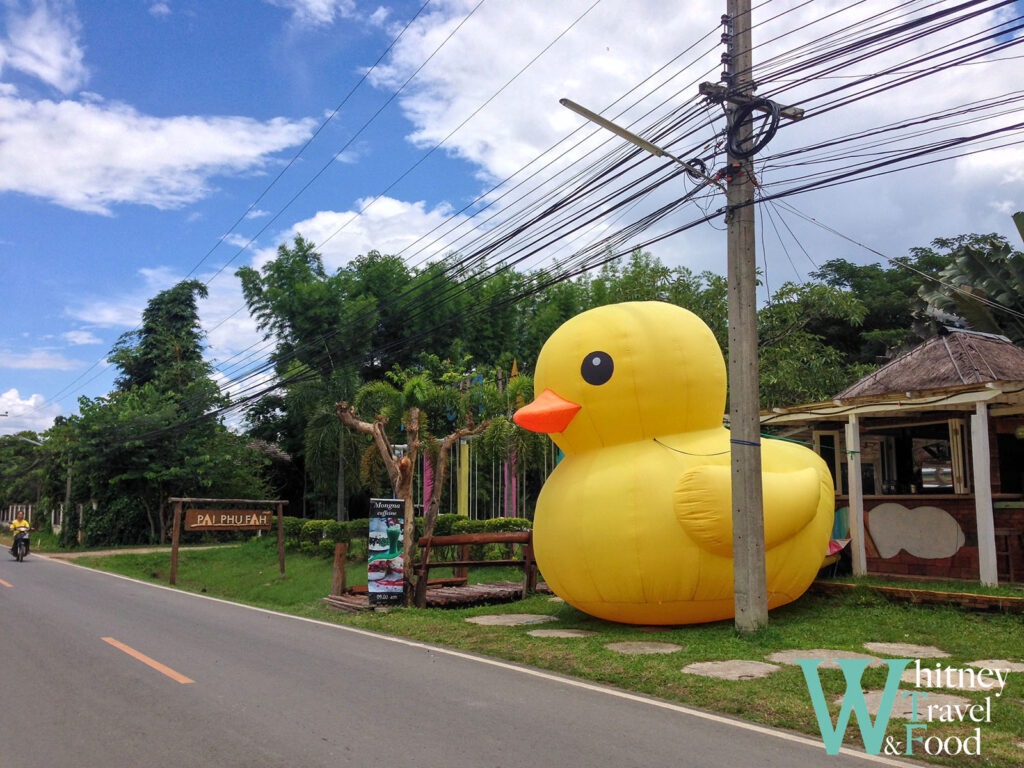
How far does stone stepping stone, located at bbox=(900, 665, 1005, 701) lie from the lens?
6.61m

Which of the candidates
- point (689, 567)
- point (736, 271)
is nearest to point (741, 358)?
point (736, 271)

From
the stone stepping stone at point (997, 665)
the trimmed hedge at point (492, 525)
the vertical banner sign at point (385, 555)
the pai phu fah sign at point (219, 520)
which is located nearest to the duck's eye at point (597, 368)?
the vertical banner sign at point (385, 555)

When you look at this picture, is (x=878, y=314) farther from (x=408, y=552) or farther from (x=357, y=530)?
(x=408, y=552)

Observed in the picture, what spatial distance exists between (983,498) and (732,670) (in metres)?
5.25

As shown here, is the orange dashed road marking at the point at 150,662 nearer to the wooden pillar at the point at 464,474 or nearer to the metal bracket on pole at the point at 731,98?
the metal bracket on pole at the point at 731,98

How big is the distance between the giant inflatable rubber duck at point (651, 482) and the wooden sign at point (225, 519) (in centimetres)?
1306

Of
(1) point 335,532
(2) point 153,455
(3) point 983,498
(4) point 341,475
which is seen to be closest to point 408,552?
(3) point 983,498

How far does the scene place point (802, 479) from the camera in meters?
9.70

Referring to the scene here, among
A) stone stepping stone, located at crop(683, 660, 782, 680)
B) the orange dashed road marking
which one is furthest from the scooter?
stone stepping stone, located at crop(683, 660, 782, 680)

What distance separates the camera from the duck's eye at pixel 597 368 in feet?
32.6

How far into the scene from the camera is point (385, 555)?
12.8m

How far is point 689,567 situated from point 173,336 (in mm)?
38739

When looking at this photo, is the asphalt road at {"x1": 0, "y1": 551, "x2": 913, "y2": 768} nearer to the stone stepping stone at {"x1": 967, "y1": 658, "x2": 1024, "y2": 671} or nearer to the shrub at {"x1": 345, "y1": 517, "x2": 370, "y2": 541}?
the stone stepping stone at {"x1": 967, "y1": 658, "x2": 1024, "y2": 671}

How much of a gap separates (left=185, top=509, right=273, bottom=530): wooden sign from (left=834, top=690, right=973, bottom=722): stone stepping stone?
1767 centimetres
